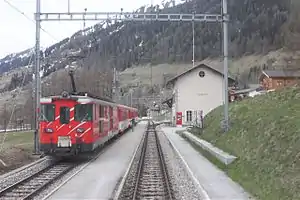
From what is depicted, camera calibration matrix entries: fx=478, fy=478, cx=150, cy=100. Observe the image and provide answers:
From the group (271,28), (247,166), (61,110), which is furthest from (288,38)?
(271,28)

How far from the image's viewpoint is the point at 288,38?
23.0m

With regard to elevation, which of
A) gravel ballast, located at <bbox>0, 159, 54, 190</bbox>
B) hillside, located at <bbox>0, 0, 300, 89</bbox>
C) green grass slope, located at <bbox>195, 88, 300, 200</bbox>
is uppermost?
hillside, located at <bbox>0, 0, 300, 89</bbox>

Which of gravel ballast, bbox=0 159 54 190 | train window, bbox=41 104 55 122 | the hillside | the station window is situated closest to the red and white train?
train window, bbox=41 104 55 122

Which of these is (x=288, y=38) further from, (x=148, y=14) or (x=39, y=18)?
(x=39, y=18)

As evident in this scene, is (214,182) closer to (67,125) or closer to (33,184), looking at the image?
(33,184)

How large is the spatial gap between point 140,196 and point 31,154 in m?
11.6

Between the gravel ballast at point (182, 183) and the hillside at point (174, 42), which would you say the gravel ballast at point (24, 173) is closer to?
the gravel ballast at point (182, 183)

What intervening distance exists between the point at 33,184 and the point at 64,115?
19.6ft

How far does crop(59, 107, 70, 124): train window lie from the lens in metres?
20.0

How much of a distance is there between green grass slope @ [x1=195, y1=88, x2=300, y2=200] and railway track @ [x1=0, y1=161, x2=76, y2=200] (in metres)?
5.77

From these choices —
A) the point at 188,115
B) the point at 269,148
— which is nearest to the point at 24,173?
the point at 269,148

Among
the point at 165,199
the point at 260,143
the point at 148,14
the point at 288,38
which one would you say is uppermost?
the point at 148,14

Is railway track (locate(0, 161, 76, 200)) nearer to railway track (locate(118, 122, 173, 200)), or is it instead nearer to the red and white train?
the red and white train

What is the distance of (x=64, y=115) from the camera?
792 inches
